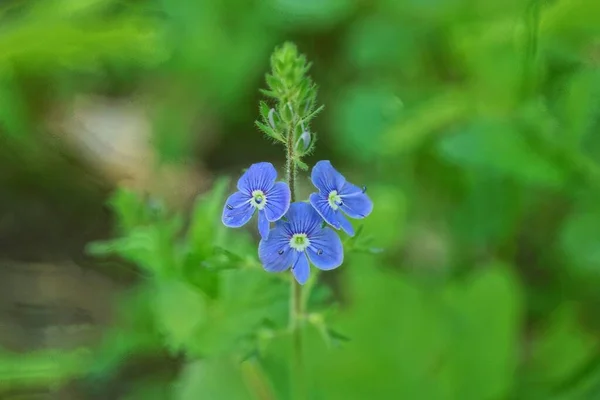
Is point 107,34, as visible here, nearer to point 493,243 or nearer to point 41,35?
point 41,35

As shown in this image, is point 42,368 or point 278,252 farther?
point 42,368

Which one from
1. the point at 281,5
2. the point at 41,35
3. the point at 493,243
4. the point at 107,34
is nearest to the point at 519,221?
the point at 493,243

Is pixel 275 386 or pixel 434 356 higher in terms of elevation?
pixel 434 356

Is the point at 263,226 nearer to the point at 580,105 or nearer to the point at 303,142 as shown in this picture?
the point at 303,142

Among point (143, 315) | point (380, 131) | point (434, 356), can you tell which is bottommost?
point (434, 356)

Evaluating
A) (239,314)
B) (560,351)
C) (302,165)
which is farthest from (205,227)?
(560,351)

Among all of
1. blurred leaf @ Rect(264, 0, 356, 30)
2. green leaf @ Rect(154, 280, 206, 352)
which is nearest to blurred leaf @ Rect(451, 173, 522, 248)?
blurred leaf @ Rect(264, 0, 356, 30)

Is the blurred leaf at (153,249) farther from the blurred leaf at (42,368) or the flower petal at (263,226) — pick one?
the blurred leaf at (42,368)

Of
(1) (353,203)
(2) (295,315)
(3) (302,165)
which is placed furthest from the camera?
(2) (295,315)
